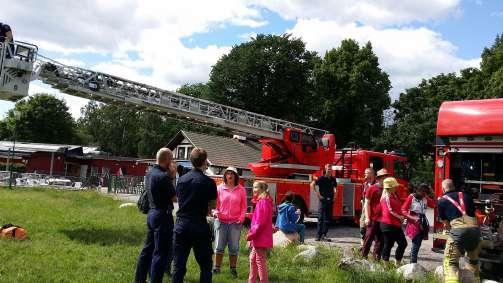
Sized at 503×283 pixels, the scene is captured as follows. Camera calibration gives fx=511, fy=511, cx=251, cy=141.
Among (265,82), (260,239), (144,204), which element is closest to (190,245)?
(260,239)

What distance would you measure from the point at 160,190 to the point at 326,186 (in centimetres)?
741

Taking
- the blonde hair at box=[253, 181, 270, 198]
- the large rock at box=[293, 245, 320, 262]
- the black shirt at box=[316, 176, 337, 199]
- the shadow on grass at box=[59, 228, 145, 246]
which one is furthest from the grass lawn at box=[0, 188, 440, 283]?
the black shirt at box=[316, 176, 337, 199]

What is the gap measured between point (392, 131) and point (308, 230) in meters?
33.2

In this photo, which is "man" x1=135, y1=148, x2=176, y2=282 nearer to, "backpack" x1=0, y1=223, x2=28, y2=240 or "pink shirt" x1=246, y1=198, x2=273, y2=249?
"pink shirt" x1=246, y1=198, x2=273, y2=249

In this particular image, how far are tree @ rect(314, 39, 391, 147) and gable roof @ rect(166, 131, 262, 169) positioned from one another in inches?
358

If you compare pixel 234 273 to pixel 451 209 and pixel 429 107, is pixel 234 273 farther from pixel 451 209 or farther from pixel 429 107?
pixel 429 107

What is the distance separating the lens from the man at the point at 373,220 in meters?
9.71

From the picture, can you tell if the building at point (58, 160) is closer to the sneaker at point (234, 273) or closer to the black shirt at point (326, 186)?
the black shirt at point (326, 186)

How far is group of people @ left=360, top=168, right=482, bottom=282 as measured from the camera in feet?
22.6

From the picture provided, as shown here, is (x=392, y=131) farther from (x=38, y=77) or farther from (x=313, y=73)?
(x=38, y=77)

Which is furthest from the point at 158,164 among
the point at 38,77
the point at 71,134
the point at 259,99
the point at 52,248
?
the point at 71,134

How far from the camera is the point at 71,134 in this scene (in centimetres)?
7756

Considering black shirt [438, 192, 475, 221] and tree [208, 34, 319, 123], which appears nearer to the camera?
black shirt [438, 192, 475, 221]

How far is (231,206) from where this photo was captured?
323 inches
